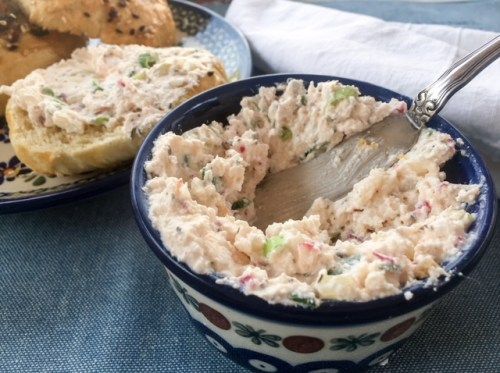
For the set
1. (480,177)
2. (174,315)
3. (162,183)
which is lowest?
(174,315)

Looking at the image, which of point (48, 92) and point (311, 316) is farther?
point (48, 92)

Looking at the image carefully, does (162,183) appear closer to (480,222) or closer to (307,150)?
(307,150)

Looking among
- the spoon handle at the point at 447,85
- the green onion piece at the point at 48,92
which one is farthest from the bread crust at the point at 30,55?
the spoon handle at the point at 447,85

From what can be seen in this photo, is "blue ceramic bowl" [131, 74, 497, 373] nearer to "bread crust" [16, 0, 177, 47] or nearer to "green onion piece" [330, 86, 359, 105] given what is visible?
"green onion piece" [330, 86, 359, 105]

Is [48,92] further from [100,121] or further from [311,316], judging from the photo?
[311,316]

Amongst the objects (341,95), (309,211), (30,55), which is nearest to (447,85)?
(341,95)

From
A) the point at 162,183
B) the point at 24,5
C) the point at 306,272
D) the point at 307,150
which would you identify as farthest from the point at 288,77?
the point at 24,5
